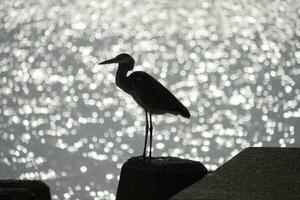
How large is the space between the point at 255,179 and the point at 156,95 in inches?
126

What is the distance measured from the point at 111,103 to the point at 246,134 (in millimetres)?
12927

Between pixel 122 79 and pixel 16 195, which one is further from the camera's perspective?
pixel 122 79

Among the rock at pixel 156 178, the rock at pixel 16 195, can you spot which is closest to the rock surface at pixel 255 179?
the rock at pixel 156 178

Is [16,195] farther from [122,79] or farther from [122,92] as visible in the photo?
[122,92]

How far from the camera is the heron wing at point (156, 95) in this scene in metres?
13.2

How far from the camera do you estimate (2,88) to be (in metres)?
70.2

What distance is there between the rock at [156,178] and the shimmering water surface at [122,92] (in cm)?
3463

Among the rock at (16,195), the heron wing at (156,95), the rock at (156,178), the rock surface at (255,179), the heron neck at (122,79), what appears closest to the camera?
the rock surface at (255,179)

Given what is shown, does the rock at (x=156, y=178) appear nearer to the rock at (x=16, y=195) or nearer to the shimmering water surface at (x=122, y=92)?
the rock at (x=16, y=195)

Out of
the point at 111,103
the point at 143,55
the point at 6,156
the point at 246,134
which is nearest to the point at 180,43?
the point at 143,55

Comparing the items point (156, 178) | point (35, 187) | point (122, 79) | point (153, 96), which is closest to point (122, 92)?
point (122, 79)

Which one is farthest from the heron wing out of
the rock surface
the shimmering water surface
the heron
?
the shimmering water surface

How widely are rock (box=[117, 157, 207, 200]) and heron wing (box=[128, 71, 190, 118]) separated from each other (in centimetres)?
138

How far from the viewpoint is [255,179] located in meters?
10.4
